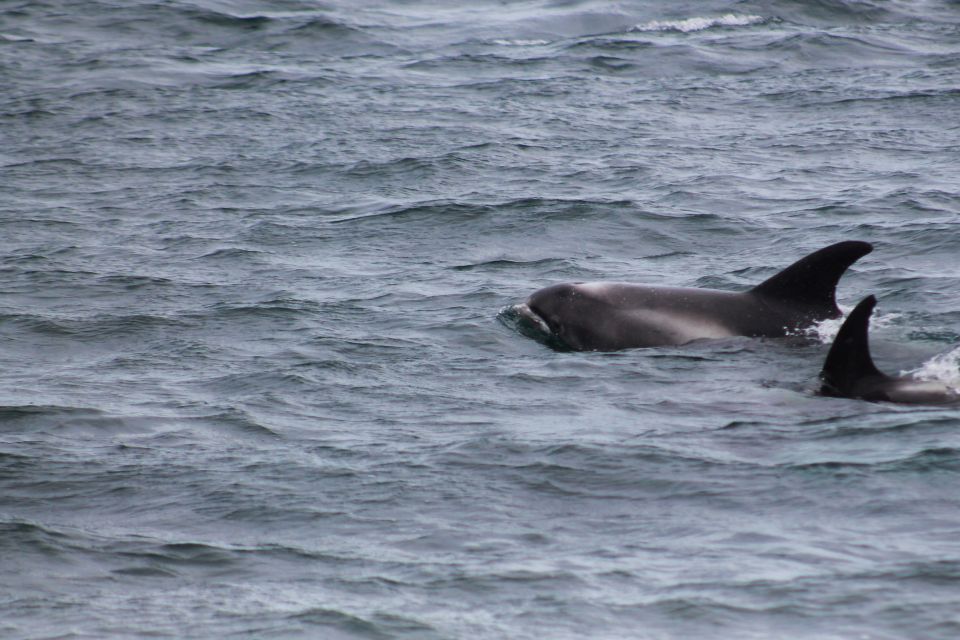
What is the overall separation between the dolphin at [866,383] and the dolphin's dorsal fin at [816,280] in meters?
1.54

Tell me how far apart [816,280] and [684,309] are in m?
1.19

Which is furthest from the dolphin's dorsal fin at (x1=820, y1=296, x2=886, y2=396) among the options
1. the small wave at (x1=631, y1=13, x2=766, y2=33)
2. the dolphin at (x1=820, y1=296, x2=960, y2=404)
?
the small wave at (x1=631, y1=13, x2=766, y2=33)

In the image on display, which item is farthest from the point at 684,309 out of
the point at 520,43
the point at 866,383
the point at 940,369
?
the point at 520,43

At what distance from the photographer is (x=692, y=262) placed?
1661 cm

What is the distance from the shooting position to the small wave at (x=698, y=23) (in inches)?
1225

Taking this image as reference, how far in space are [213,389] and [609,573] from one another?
511 centimetres

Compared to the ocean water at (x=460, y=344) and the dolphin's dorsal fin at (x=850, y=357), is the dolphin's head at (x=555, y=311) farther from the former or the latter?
the dolphin's dorsal fin at (x=850, y=357)

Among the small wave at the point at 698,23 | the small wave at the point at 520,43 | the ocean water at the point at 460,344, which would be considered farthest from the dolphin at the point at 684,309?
the small wave at the point at 698,23

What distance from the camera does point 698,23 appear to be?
31.5 m

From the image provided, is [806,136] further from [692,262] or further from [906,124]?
[692,262]

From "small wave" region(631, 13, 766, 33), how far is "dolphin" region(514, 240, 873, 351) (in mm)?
18355

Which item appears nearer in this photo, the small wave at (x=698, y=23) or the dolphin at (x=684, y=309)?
the dolphin at (x=684, y=309)

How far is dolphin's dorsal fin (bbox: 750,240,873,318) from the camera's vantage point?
1229 cm

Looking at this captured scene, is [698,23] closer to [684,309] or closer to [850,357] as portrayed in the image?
[684,309]
